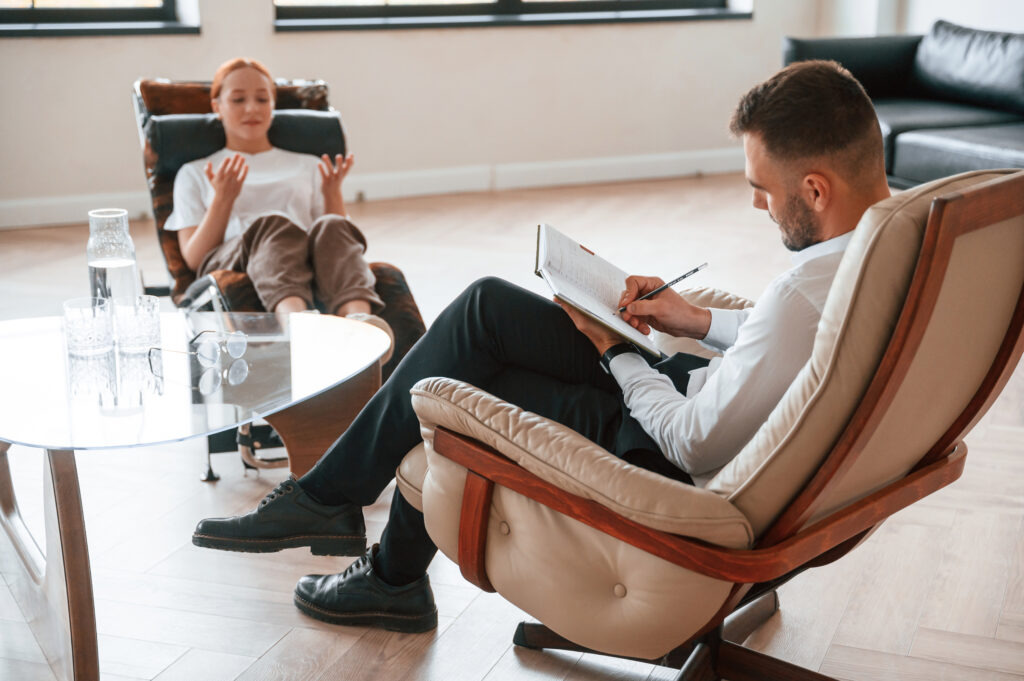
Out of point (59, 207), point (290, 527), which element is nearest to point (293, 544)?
point (290, 527)

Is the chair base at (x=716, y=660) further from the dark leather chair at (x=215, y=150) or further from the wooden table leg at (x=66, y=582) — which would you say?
the dark leather chair at (x=215, y=150)

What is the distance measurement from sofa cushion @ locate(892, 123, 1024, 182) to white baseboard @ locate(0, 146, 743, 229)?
1798 mm

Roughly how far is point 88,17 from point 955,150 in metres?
4.08

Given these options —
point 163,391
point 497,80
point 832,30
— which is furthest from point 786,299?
point 832,30

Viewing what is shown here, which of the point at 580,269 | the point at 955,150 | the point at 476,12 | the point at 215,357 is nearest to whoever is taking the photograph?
the point at 580,269

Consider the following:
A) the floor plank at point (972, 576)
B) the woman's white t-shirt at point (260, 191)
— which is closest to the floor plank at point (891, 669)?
the floor plank at point (972, 576)

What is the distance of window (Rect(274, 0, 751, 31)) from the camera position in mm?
5672

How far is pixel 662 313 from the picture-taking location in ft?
6.16

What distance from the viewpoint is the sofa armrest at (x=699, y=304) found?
6.82 ft

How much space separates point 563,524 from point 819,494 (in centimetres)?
35

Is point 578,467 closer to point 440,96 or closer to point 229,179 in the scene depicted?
point 229,179

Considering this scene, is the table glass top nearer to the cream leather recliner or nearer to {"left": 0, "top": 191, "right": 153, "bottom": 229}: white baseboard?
the cream leather recliner

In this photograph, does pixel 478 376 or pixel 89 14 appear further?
pixel 89 14

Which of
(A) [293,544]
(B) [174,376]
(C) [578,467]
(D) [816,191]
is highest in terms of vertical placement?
(D) [816,191]
